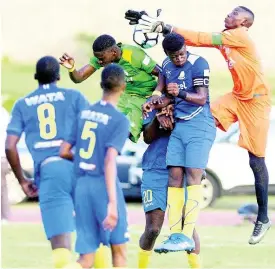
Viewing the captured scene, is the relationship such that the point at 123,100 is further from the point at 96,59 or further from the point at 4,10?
the point at 4,10

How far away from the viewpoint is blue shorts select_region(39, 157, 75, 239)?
11508 millimetres

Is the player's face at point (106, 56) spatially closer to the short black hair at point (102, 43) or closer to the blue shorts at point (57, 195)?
the short black hair at point (102, 43)

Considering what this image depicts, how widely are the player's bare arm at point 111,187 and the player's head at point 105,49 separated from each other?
1.78 metres

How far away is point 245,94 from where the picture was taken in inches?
537

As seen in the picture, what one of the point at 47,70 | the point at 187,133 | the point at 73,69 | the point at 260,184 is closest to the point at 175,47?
the point at 187,133

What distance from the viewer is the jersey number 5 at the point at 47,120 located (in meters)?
11.6

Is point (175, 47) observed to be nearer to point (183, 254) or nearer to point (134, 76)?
point (134, 76)

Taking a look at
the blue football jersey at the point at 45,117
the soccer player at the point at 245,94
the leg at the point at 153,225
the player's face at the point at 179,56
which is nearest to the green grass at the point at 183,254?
the soccer player at the point at 245,94

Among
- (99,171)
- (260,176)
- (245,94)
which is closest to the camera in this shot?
(99,171)

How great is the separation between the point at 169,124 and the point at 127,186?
10.7 metres

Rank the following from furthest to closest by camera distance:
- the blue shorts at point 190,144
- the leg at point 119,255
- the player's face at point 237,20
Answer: the player's face at point 237,20 < the blue shorts at point 190,144 < the leg at point 119,255

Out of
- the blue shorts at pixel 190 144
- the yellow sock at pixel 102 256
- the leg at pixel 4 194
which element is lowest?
the leg at pixel 4 194

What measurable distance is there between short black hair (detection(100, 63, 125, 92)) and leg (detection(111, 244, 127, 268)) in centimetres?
129

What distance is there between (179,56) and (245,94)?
1405 millimetres
